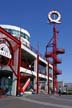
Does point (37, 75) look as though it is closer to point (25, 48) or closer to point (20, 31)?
point (25, 48)

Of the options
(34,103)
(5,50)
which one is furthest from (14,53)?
(34,103)

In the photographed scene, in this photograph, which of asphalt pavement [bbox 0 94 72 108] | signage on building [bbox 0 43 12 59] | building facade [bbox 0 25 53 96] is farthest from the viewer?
building facade [bbox 0 25 53 96]

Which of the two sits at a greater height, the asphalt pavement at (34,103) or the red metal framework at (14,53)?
the red metal framework at (14,53)

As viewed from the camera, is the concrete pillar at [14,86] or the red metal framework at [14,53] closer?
the red metal framework at [14,53]

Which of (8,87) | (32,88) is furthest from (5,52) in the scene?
(32,88)

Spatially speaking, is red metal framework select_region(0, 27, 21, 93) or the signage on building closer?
the signage on building

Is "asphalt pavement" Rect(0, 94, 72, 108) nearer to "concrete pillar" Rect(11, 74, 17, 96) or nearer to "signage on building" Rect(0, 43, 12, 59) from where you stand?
"signage on building" Rect(0, 43, 12, 59)

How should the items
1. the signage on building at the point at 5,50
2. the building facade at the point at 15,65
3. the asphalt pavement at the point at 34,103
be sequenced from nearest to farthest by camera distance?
the asphalt pavement at the point at 34,103 < the signage on building at the point at 5,50 < the building facade at the point at 15,65

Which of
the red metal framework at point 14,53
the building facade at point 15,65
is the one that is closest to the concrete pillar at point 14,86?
the building facade at point 15,65

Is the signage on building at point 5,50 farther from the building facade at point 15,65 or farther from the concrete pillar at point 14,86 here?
the concrete pillar at point 14,86

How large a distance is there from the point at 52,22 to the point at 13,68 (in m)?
36.5

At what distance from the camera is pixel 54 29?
84000 mm

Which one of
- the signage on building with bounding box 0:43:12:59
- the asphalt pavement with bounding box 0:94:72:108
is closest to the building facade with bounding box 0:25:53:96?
the signage on building with bounding box 0:43:12:59

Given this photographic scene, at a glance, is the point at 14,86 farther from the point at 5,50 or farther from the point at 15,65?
the point at 5,50
